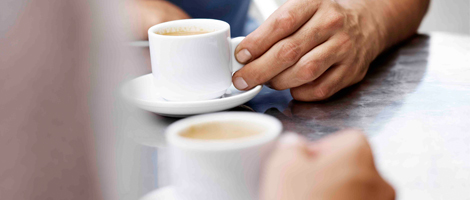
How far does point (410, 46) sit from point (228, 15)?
1.99ft

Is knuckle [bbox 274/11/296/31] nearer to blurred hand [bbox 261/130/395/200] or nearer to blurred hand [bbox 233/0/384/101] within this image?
blurred hand [bbox 233/0/384/101]

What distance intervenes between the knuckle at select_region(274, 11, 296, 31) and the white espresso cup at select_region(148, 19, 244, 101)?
0.08 m

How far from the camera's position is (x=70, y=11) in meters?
0.14

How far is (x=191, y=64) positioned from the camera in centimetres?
56

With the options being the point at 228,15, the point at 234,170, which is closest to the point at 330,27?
the point at 234,170

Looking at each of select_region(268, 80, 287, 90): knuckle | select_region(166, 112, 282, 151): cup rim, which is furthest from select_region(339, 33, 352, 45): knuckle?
select_region(166, 112, 282, 151): cup rim

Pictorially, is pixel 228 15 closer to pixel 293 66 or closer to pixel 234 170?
pixel 293 66

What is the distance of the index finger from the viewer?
2.03ft

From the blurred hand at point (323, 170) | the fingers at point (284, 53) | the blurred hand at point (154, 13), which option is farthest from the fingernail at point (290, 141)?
the blurred hand at point (154, 13)

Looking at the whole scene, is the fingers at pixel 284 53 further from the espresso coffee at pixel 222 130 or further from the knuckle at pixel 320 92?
the espresso coffee at pixel 222 130

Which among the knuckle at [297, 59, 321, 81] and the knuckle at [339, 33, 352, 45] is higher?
the knuckle at [339, 33, 352, 45]

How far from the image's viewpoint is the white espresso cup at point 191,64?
0.55m

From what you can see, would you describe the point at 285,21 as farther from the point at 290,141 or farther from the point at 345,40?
the point at 290,141

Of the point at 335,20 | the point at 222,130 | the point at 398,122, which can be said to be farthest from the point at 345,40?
the point at 222,130
